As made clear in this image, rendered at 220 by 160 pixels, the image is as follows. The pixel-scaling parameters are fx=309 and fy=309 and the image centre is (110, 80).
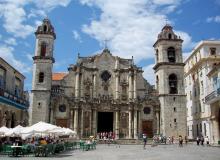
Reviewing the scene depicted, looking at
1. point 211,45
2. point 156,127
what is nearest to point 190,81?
point 211,45

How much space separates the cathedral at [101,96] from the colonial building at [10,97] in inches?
90.2

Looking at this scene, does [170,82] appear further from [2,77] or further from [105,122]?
[2,77]

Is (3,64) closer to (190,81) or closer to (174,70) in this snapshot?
(174,70)

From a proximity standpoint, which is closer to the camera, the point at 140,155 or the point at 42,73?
the point at 140,155

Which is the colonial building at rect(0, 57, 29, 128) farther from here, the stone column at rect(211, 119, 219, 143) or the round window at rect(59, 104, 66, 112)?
the stone column at rect(211, 119, 219, 143)

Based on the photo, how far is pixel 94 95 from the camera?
149 feet

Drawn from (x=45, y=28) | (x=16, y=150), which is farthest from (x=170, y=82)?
(x=16, y=150)

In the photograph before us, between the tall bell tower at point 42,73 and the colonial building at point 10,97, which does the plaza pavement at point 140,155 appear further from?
the tall bell tower at point 42,73

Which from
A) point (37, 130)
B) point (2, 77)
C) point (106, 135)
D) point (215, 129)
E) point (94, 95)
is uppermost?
point (2, 77)

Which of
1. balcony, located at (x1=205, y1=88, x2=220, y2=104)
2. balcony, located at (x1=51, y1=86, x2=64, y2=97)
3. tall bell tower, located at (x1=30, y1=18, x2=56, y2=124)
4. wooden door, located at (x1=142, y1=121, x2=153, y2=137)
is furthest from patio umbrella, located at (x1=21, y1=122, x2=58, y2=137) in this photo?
wooden door, located at (x1=142, y1=121, x2=153, y2=137)

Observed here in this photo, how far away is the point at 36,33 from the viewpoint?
149ft

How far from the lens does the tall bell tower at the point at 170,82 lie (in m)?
43.2

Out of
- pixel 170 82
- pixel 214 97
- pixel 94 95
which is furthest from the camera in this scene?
pixel 170 82

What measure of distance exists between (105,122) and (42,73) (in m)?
11.6
